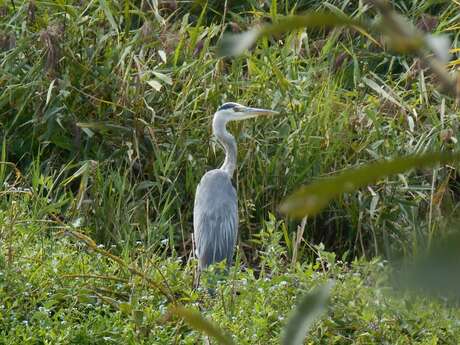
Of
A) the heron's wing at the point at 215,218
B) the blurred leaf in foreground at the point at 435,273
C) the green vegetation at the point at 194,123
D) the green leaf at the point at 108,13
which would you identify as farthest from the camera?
the green leaf at the point at 108,13

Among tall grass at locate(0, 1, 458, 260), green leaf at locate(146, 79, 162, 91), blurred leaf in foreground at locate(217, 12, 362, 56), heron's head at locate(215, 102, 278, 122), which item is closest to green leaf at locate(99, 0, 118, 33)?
tall grass at locate(0, 1, 458, 260)

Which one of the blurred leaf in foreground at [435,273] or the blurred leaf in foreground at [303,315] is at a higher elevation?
the blurred leaf in foreground at [435,273]

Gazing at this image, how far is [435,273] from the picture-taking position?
401 millimetres

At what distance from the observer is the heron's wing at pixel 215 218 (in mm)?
4949

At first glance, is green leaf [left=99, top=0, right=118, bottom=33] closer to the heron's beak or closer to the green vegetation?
the green vegetation

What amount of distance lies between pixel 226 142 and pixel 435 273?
491 cm

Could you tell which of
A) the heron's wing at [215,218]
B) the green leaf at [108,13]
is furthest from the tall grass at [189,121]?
the heron's wing at [215,218]

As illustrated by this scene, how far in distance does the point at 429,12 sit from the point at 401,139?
43.6 inches

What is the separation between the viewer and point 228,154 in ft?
17.5

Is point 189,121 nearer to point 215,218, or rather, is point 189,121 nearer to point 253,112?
point 253,112

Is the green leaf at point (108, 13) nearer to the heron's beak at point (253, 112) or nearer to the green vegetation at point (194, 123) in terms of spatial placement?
the green vegetation at point (194, 123)

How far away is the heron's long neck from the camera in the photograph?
5.24 m

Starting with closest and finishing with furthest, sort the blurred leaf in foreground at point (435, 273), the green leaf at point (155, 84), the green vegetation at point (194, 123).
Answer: the blurred leaf in foreground at point (435, 273)
the green vegetation at point (194, 123)
the green leaf at point (155, 84)

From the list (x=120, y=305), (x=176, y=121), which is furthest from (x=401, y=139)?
(x=120, y=305)
